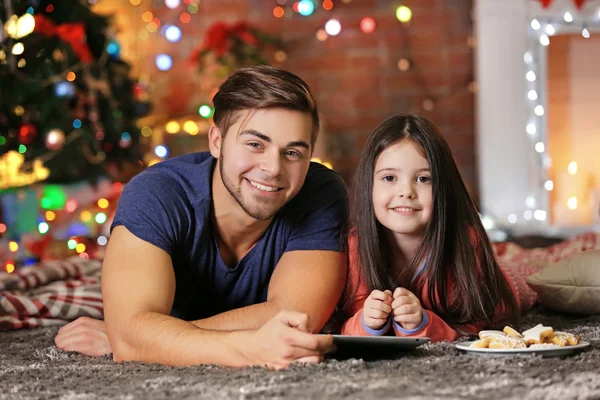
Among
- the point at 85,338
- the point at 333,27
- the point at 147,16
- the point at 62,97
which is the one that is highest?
the point at 147,16

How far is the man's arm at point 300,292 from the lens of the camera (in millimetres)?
1527

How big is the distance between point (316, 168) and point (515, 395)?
931mm

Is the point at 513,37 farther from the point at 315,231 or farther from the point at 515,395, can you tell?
the point at 515,395

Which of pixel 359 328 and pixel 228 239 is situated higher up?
pixel 228 239

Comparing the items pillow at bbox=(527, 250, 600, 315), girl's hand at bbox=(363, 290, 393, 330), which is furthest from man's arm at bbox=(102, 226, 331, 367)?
pillow at bbox=(527, 250, 600, 315)

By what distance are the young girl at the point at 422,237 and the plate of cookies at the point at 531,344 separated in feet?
0.87

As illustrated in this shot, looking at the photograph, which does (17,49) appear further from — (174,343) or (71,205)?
(174,343)

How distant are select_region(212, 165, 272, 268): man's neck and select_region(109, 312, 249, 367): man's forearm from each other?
33 cm

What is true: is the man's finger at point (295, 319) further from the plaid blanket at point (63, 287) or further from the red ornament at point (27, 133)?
the red ornament at point (27, 133)

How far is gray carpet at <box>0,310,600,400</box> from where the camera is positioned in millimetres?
1051

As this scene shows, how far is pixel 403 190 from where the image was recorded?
1.63 m

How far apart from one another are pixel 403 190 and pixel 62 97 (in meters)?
2.15

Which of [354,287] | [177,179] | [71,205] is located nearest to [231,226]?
[177,179]

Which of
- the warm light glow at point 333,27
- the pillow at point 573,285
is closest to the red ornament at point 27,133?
the warm light glow at point 333,27
